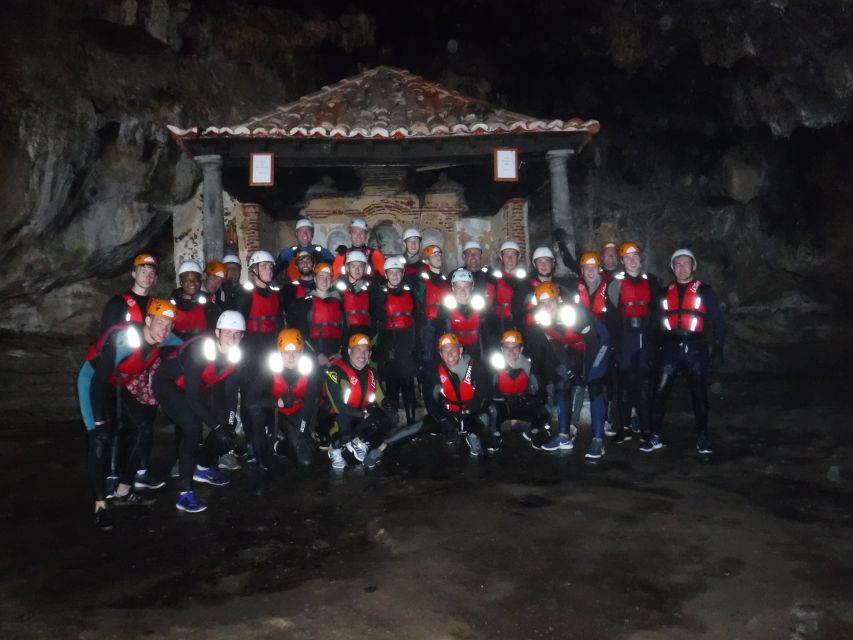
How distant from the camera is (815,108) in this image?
12328mm

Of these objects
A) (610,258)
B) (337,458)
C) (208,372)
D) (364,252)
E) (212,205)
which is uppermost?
(212,205)

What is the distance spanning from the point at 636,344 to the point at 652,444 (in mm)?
1102

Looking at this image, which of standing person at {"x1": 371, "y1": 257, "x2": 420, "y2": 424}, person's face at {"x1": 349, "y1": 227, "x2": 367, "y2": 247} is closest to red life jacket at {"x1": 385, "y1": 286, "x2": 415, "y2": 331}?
standing person at {"x1": 371, "y1": 257, "x2": 420, "y2": 424}

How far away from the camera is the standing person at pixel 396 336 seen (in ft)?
26.1

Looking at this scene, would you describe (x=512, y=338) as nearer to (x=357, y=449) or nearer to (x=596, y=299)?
(x=596, y=299)

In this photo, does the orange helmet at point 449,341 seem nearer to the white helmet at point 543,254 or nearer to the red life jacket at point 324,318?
the red life jacket at point 324,318

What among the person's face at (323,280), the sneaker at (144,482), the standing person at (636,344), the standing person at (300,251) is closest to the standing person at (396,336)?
the person's face at (323,280)

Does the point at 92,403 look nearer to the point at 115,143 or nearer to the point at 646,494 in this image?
the point at 646,494

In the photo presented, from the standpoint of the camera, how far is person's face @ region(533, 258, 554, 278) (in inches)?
314

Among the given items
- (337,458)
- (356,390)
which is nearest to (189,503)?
(337,458)

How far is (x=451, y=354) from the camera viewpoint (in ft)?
23.6

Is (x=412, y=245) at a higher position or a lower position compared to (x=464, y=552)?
higher

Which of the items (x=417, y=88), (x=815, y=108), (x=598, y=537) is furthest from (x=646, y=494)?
(x=815, y=108)

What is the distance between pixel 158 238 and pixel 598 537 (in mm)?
12689
